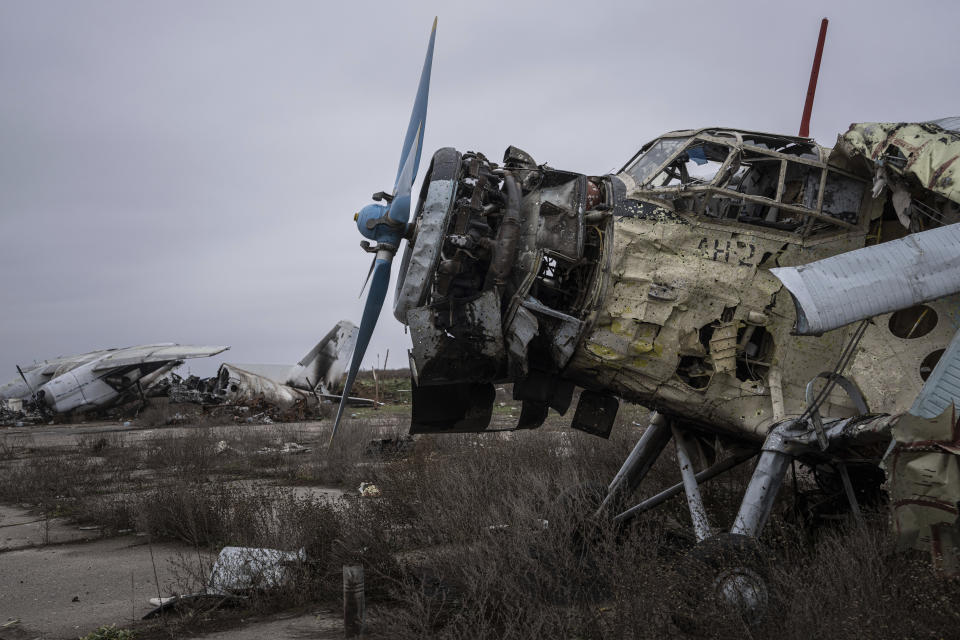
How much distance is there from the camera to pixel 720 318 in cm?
548

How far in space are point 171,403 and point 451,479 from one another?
26834mm

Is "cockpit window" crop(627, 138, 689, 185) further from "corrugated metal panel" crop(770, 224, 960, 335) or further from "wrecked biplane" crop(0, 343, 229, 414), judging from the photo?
"wrecked biplane" crop(0, 343, 229, 414)

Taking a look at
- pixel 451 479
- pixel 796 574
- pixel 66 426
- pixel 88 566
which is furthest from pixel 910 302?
pixel 66 426

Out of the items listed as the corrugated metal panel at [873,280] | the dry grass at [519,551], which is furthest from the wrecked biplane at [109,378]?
the corrugated metal panel at [873,280]

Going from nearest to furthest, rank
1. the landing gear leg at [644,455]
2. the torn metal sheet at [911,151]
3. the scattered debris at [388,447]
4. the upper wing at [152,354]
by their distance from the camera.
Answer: the torn metal sheet at [911,151] → the landing gear leg at [644,455] → the scattered debris at [388,447] → the upper wing at [152,354]

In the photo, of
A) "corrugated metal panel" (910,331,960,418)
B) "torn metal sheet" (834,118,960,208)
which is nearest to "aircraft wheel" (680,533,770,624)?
"corrugated metal panel" (910,331,960,418)

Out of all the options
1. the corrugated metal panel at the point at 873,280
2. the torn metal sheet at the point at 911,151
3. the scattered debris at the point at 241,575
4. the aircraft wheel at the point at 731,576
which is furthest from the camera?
the scattered debris at the point at 241,575

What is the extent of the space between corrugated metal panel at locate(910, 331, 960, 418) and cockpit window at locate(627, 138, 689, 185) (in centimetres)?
257

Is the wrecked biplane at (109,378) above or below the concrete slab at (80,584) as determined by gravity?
below

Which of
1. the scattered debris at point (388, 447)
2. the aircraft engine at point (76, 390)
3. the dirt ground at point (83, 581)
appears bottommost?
the aircraft engine at point (76, 390)

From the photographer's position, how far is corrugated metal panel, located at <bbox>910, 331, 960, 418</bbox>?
4.01 metres

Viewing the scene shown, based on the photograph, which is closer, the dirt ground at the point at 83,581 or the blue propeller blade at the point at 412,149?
the dirt ground at the point at 83,581

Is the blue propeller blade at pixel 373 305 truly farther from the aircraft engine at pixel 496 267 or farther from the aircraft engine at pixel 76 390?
the aircraft engine at pixel 76 390

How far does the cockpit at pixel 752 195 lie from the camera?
5.55 meters
